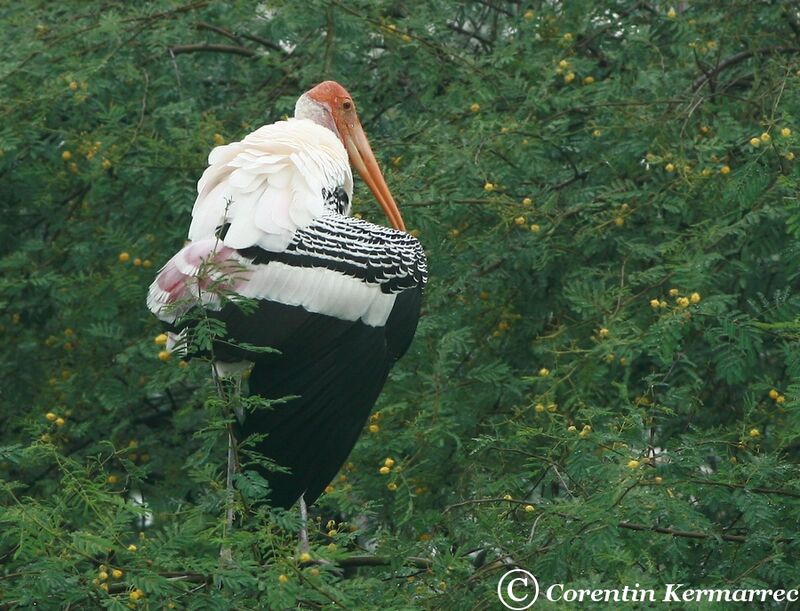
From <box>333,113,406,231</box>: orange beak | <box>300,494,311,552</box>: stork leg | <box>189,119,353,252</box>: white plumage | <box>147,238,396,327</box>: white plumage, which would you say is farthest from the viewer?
<box>333,113,406,231</box>: orange beak

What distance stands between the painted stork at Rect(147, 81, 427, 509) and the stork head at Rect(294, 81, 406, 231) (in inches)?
28.7

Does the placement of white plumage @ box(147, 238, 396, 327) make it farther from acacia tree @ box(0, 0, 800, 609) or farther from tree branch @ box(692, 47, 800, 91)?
tree branch @ box(692, 47, 800, 91)

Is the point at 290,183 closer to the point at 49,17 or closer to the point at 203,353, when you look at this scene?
the point at 203,353

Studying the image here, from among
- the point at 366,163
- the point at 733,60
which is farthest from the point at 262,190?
the point at 733,60

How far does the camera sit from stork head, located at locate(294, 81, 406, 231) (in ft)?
19.9

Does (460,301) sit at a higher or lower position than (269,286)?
lower

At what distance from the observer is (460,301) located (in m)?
5.96

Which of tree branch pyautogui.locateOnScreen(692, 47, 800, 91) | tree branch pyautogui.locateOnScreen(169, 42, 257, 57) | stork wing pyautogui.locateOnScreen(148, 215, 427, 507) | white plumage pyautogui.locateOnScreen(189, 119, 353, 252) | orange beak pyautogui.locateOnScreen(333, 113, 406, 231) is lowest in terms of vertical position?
stork wing pyautogui.locateOnScreen(148, 215, 427, 507)

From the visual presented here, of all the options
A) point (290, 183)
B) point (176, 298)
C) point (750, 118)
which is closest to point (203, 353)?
point (176, 298)

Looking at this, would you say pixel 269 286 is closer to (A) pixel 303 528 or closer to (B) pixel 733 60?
(A) pixel 303 528

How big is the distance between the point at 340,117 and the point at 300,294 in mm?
1410
